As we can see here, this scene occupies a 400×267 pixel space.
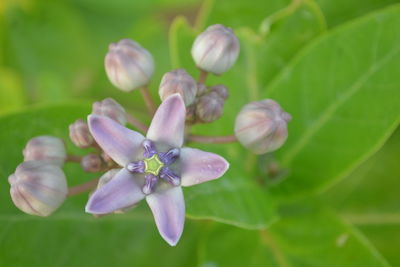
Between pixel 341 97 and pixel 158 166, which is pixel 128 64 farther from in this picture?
pixel 341 97

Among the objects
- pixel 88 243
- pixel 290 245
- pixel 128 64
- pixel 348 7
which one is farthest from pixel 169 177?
pixel 348 7

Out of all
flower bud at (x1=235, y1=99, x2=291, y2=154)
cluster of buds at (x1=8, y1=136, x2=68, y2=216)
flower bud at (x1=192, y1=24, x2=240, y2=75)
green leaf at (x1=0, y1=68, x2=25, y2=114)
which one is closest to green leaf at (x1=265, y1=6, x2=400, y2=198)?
flower bud at (x1=192, y1=24, x2=240, y2=75)

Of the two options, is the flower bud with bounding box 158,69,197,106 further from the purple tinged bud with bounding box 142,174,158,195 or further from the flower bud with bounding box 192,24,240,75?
the purple tinged bud with bounding box 142,174,158,195

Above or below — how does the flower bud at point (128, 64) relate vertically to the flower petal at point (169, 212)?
above

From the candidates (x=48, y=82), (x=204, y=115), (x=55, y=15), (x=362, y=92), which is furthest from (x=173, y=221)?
(x=55, y=15)

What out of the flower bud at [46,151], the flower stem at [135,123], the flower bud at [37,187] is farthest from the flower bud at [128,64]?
the flower bud at [37,187]

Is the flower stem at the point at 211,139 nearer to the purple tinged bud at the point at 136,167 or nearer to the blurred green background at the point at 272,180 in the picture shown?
the blurred green background at the point at 272,180

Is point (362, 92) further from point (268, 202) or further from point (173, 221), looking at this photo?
point (173, 221)
